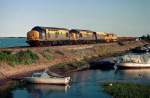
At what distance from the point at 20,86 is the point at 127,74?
819 inches

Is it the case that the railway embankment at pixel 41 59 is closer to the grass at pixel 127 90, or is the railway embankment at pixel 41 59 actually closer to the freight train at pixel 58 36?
the freight train at pixel 58 36

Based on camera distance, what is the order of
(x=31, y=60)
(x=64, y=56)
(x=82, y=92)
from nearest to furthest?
(x=82, y=92)
(x=31, y=60)
(x=64, y=56)

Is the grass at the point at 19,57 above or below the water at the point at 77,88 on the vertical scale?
above

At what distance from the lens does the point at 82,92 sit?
44.3 m

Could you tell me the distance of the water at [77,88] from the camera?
4294cm

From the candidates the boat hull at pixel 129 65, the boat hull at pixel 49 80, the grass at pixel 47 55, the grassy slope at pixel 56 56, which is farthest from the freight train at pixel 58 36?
the boat hull at pixel 49 80

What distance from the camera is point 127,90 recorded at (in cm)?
4312

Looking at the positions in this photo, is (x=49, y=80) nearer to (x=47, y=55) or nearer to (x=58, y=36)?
(x=47, y=55)

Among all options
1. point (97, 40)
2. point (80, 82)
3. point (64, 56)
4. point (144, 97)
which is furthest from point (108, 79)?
point (97, 40)

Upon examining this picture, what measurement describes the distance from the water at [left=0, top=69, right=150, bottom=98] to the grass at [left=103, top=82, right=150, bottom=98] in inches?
35.2

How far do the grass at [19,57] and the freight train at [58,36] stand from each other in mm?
13696

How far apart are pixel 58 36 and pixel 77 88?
131 ft

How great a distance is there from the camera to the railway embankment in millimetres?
55581

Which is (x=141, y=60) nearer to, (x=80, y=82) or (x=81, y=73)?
(x=81, y=73)
